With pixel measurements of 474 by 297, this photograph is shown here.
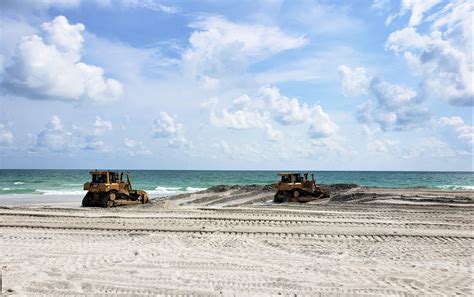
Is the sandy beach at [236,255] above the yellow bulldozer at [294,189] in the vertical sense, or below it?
below

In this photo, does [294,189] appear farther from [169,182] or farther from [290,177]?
[169,182]

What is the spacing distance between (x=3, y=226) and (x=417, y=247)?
12170 mm

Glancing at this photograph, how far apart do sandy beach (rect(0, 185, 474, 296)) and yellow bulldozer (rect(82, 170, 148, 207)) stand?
441 centimetres

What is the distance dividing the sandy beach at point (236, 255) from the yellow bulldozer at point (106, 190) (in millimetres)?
4408

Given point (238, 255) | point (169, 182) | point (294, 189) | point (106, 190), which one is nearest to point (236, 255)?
point (238, 255)

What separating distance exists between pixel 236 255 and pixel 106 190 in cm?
1251

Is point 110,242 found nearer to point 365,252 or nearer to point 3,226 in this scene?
point 3,226

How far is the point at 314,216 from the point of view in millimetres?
16078

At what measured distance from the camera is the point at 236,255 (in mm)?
9305

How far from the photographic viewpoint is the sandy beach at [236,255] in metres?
7.06

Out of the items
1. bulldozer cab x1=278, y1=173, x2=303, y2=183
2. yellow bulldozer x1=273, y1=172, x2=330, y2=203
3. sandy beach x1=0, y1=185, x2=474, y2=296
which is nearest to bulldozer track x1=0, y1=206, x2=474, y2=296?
sandy beach x1=0, y1=185, x2=474, y2=296

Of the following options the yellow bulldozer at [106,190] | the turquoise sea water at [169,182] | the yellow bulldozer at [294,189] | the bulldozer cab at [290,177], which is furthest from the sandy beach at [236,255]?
the turquoise sea water at [169,182]

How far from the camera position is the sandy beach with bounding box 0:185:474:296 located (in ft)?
23.2

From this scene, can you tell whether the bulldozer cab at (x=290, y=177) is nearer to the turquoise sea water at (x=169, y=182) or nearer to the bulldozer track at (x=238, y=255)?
the bulldozer track at (x=238, y=255)
